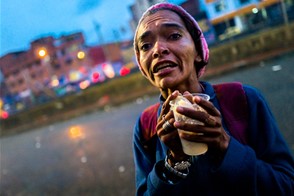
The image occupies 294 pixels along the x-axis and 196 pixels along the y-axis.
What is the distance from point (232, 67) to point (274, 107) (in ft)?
29.7

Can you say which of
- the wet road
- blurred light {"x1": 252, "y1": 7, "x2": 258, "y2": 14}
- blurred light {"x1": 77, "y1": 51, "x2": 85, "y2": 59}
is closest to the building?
blurred light {"x1": 252, "y1": 7, "x2": 258, "y2": 14}

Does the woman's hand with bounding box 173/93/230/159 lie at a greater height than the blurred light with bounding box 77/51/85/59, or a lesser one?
greater

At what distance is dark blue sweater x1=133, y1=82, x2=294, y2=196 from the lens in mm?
1132

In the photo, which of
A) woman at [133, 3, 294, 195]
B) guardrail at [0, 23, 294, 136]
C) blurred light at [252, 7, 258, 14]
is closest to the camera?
woman at [133, 3, 294, 195]

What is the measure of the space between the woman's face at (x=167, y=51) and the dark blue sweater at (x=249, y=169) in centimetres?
18

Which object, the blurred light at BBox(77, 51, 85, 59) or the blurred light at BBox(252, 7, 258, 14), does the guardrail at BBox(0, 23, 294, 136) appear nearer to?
the blurred light at BBox(252, 7, 258, 14)

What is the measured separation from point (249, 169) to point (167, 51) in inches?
24.6

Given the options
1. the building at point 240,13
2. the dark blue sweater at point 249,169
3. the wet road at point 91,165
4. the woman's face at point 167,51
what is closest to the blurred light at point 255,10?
the building at point 240,13

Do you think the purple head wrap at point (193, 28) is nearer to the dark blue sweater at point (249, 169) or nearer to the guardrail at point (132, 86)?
the dark blue sweater at point (249, 169)

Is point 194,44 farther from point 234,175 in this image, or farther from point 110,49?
point 110,49

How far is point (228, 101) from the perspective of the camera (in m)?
1.38

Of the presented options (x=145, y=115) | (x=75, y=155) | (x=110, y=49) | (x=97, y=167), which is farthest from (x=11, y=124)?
(x=110, y=49)

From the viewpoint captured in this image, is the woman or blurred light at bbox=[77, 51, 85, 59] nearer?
the woman

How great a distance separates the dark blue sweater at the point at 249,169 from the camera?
1132 millimetres
